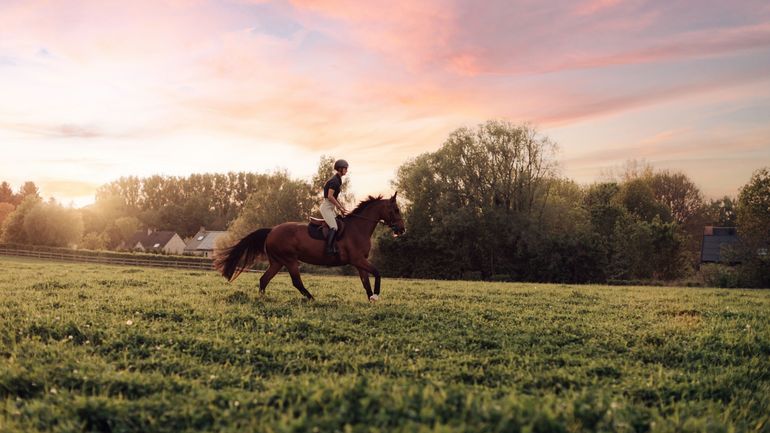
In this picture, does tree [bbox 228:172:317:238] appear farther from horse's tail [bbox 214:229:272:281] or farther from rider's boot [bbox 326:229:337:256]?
rider's boot [bbox 326:229:337:256]

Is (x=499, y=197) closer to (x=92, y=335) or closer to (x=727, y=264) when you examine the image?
(x=727, y=264)

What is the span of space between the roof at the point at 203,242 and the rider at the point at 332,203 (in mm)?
93216

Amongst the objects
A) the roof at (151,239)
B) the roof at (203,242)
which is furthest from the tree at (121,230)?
the roof at (203,242)

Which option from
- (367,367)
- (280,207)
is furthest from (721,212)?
(367,367)

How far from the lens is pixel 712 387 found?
715cm

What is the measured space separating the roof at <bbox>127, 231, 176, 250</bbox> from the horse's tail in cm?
10510

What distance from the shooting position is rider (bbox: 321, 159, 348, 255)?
1376 cm

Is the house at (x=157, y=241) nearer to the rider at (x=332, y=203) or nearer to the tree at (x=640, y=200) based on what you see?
the tree at (x=640, y=200)

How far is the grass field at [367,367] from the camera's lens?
17.1ft

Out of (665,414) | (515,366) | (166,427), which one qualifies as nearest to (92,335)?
(166,427)

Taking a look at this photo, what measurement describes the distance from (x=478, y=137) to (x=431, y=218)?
380 inches

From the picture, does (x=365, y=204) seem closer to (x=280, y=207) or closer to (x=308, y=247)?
(x=308, y=247)

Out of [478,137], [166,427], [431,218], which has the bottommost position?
[166,427]

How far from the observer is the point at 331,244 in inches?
549
